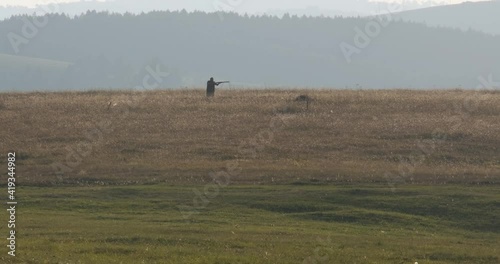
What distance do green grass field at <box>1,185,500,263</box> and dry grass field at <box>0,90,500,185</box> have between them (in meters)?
3.30

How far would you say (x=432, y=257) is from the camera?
2638 centimetres

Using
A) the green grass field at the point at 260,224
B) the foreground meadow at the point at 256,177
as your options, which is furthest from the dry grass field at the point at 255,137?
the green grass field at the point at 260,224

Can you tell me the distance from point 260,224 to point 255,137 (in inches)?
843

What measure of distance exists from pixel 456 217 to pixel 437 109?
3065 centimetres

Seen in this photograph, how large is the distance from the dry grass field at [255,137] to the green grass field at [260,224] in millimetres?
3302

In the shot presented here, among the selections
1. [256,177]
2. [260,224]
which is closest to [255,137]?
[256,177]

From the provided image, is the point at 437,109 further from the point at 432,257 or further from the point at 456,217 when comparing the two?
the point at 432,257

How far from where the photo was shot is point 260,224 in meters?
32.2

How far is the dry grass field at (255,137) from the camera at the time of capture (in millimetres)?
43406

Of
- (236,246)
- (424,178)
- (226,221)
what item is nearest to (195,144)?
(424,178)

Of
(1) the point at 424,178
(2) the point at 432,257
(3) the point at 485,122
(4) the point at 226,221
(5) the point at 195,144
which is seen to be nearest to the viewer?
(2) the point at 432,257

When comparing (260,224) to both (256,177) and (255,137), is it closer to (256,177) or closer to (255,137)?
(256,177)

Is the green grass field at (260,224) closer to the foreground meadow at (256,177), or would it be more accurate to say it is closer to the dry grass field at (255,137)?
the foreground meadow at (256,177)

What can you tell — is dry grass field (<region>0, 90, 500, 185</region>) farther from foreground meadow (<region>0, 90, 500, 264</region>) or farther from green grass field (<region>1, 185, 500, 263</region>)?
green grass field (<region>1, 185, 500, 263</region>)
